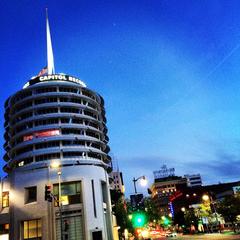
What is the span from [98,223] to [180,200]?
416 ft

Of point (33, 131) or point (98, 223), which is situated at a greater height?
point (33, 131)

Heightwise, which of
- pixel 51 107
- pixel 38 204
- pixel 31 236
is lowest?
pixel 31 236

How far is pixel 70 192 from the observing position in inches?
2110

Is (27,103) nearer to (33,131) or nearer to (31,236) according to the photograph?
(33,131)

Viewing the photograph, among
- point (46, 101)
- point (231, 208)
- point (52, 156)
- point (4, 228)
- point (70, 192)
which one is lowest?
point (4, 228)

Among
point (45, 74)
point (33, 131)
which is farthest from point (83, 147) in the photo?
point (45, 74)

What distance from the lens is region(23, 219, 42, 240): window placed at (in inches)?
1959

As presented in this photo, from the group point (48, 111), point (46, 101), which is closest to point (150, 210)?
point (48, 111)

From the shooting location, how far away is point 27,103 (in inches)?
3738

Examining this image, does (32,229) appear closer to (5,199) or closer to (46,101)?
(5,199)

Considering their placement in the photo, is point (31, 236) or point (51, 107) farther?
point (51, 107)

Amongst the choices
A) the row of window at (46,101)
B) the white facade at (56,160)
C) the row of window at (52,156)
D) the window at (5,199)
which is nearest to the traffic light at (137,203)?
the white facade at (56,160)

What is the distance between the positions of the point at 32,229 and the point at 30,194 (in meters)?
6.09

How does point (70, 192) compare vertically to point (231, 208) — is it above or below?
above
